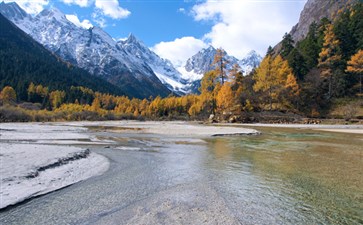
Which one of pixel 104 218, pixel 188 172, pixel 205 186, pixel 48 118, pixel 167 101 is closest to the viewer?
pixel 104 218

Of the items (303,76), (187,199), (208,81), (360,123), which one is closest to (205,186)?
(187,199)

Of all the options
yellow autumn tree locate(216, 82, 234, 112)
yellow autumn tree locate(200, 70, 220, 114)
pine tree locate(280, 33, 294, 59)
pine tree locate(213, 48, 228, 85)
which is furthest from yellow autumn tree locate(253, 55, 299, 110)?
pine tree locate(280, 33, 294, 59)

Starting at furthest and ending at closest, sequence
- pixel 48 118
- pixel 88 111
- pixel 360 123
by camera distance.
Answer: pixel 88 111, pixel 48 118, pixel 360 123

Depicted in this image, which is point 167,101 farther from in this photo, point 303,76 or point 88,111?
point 303,76

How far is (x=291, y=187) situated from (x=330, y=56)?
72.1m

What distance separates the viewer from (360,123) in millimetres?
50125

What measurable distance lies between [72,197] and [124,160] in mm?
7432

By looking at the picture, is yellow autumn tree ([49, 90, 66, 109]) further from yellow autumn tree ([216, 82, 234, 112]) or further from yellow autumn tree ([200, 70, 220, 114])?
yellow autumn tree ([216, 82, 234, 112])

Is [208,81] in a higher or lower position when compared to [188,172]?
higher

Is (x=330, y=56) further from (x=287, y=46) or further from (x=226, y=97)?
(x=226, y=97)

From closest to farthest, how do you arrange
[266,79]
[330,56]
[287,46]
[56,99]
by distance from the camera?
[266,79]
[330,56]
[287,46]
[56,99]

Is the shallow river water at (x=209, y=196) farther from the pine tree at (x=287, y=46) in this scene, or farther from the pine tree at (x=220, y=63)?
the pine tree at (x=287, y=46)

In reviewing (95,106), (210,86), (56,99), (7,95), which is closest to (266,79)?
(210,86)

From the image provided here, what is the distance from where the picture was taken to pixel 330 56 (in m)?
68.8
